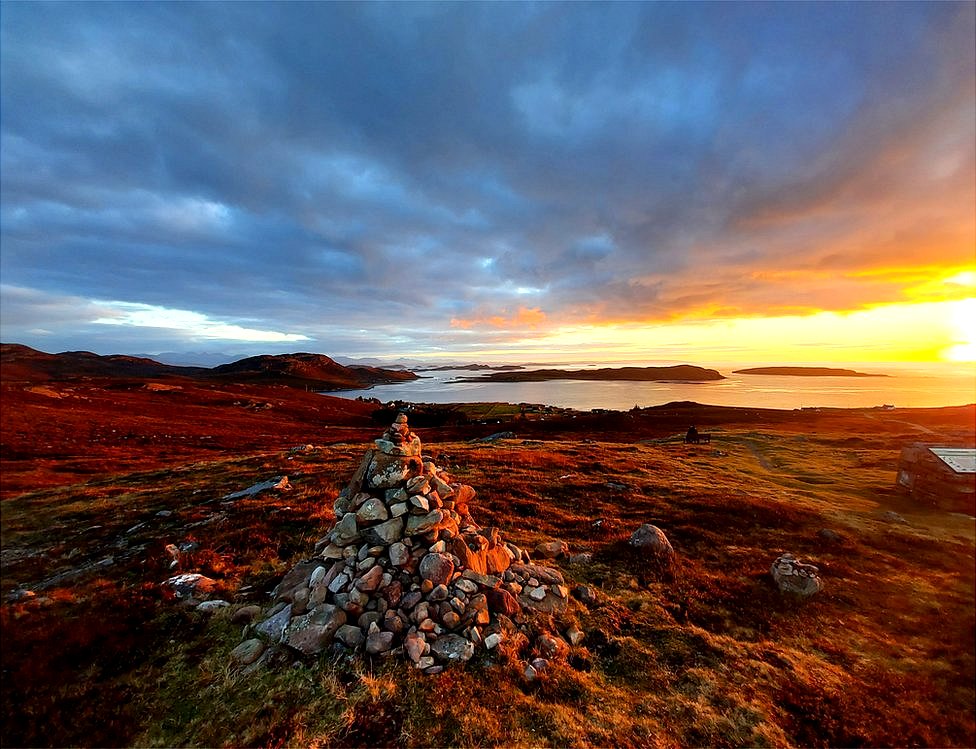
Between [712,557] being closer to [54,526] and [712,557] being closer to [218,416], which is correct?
[54,526]

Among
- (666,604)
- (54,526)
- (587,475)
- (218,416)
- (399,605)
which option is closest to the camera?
(399,605)

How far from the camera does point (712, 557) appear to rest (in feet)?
40.5

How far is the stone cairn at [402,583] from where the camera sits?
739 centimetres

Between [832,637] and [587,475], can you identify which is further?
[587,475]

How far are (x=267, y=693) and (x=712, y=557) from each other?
42.1 feet

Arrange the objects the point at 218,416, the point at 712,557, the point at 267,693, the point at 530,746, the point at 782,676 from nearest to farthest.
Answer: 1. the point at 530,746
2. the point at 267,693
3. the point at 782,676
4. the point at 712,557
5. the point at 218,416

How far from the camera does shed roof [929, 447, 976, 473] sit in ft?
14.2

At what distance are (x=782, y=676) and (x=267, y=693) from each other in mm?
9501

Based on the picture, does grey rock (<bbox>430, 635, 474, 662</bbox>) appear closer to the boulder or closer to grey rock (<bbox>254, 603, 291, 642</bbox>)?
grey rock (<bbox>254, 603, 291, 642</bbox>)

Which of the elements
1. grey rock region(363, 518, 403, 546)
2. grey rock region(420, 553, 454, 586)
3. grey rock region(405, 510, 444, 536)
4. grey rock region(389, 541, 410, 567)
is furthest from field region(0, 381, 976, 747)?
grey rock region(405, 510, 444, 536)

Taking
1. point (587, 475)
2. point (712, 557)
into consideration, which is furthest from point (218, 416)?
point (712, 557)

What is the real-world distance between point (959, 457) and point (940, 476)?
7.30 metres

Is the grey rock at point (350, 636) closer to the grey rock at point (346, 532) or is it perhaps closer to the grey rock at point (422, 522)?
the grey rock at point (346, 532)

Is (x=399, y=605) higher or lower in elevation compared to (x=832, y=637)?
higher
